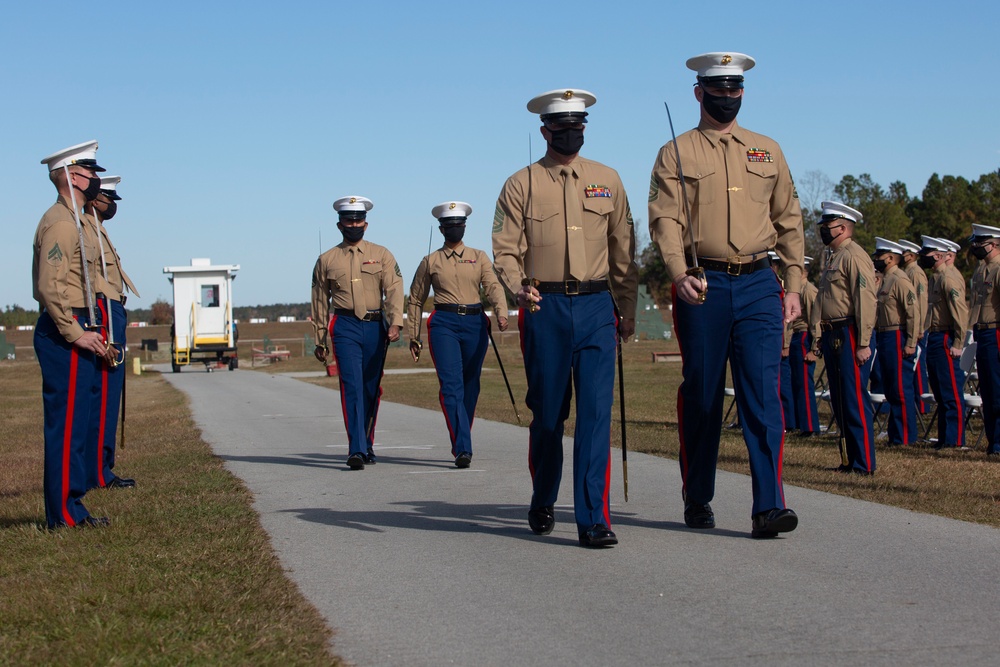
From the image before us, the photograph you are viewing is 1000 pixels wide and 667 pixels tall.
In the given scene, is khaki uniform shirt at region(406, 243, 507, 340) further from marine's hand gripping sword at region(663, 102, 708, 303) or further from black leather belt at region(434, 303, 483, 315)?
marine's hand gripping sword at region(663, 102, 708, 303)

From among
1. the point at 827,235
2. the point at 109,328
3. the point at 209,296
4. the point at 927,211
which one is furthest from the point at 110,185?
the point at 927,211

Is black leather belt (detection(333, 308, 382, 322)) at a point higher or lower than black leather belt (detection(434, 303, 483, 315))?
lower

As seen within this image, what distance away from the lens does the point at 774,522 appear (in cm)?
636

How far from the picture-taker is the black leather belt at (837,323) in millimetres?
10156

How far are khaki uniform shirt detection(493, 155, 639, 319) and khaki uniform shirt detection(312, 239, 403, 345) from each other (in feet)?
15.2

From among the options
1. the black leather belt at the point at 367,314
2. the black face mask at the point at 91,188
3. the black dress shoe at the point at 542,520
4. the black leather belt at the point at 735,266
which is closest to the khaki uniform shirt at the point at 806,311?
the black leather belt at the point at 367,314

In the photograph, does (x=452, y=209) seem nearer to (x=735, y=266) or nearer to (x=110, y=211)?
(x=110, y=211)

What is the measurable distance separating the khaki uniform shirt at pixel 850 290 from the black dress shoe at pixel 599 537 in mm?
4437

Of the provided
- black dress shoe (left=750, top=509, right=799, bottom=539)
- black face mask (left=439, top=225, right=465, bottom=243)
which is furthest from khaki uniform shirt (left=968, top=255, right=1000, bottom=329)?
black dress shoe (left=750, top=509, right=799, bottom=539)

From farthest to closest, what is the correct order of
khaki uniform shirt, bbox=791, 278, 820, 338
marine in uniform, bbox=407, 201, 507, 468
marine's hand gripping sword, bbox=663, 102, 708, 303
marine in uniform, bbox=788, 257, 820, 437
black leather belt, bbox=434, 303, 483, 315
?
khaki uniform shirt, bbox=791, 278, 820, 338 < marine in uniform, bbox=788, 257, 820, 437 < black leather belt, bbox=434, 303, 483, 315 < marine in uniform, bbox=407, 201, 507, 468 < marine's hand gripping sword, bbox=663, 102, 708, 303

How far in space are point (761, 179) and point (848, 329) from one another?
3846 millimetres

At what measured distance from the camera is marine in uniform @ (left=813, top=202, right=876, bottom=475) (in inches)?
387

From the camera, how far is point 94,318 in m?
7.50

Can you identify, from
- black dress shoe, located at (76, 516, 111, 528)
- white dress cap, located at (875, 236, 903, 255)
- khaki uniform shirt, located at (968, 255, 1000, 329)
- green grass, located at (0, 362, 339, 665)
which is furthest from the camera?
white dress cap, located at (875, 236, 903, 255)
